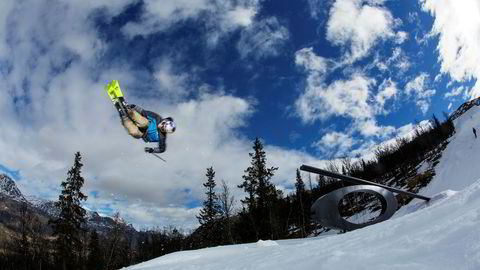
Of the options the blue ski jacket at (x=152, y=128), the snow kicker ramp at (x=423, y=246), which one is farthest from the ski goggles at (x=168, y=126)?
the snow kicker ramp at (x=423, y=246)

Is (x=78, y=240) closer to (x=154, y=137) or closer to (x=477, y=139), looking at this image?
(x=154, y=137)

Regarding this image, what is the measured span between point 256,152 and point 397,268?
50.2 meters

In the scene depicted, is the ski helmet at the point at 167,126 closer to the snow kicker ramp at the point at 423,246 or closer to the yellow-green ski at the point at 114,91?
the yellow-green ski at the point at 114,91

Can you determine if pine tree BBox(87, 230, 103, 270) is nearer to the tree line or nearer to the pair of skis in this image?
the tree line

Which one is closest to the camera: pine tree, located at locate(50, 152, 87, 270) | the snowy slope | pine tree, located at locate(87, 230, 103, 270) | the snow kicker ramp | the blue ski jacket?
the snow kicker ramp

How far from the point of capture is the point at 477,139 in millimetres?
37000

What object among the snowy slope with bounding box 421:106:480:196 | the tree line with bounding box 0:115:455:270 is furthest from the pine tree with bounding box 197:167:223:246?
the snowy slope with bounding box 421:106:480:196

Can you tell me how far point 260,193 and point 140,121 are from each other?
39804 mm

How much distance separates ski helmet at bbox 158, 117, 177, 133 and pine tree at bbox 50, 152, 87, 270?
3754 centimetres

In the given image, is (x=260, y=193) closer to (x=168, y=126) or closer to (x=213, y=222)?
(x=213, y=222)

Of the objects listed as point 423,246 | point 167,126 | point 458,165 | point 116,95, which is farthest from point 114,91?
point 458,165

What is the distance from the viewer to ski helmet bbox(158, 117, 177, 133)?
11320 mm

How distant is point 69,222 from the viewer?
44.0m

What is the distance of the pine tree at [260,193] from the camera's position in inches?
1837
